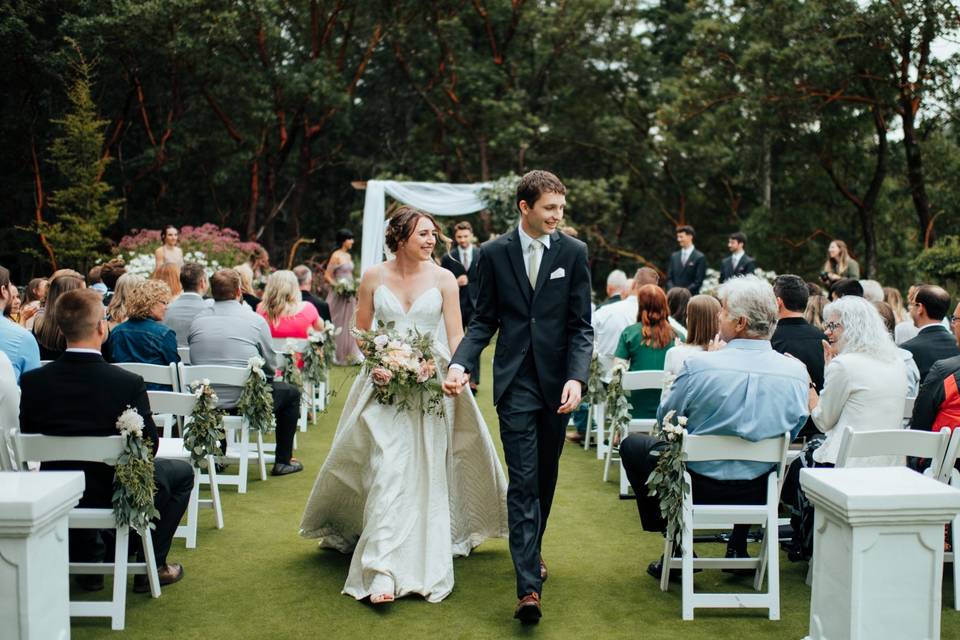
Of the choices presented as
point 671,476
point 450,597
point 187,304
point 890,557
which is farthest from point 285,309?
point 890,557

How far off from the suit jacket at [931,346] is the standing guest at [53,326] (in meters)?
5.11

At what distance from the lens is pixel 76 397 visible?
162 inches

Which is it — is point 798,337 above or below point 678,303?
below

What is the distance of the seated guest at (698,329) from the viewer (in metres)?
6.04

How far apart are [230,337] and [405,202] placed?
9340 millimetres

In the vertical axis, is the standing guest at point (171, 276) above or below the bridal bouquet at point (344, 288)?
above

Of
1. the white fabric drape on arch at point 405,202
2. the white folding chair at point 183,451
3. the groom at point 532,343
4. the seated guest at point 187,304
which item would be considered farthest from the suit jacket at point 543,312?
the white fabric drape on arch at point 405,202

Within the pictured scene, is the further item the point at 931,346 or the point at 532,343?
the point at 931,346

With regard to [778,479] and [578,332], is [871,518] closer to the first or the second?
[778,479]

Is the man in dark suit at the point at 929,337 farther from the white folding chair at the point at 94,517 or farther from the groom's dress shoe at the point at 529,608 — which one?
the white folding chair at the point at 94,517

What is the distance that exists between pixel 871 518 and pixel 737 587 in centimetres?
165

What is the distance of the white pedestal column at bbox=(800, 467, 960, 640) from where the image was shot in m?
3.35

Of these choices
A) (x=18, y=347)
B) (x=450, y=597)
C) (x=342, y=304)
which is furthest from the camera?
(x=342, y=304)

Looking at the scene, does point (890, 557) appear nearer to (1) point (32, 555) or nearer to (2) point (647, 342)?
(1) point (32, 555)
